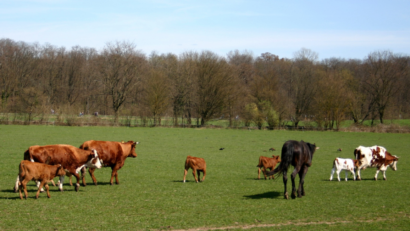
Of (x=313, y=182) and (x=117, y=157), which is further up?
(x=117, y=157)

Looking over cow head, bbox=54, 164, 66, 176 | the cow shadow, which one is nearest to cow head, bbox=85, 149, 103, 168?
cow head, bbox=54, 164, 66, 176

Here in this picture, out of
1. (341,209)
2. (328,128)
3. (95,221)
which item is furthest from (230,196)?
(328,128)

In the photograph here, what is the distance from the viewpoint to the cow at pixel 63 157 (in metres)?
12.8

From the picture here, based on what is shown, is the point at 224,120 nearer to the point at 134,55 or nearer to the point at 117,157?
the point at 134,55

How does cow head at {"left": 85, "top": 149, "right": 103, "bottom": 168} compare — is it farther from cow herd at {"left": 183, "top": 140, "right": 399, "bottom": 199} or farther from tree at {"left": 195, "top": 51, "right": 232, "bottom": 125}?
tree at {"left": 195, "top": 51, "right": 232, "bottom": 125}

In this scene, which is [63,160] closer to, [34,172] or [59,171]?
[59,171]

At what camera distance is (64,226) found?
345 inches

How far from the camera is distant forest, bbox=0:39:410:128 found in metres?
64.4

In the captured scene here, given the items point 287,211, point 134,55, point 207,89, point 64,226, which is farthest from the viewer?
point 134,55

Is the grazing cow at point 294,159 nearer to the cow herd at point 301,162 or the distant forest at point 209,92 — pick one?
the cow herd at point 301,162

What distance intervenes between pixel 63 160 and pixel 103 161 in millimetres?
2063

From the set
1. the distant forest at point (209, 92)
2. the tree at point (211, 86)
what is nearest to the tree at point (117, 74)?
the distant forest at point (209, 92)

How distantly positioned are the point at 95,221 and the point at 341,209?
7103 mm

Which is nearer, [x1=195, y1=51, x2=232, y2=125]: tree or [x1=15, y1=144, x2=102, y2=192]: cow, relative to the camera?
[x1=15, y1=144, x2=102, y2=192]: cow
